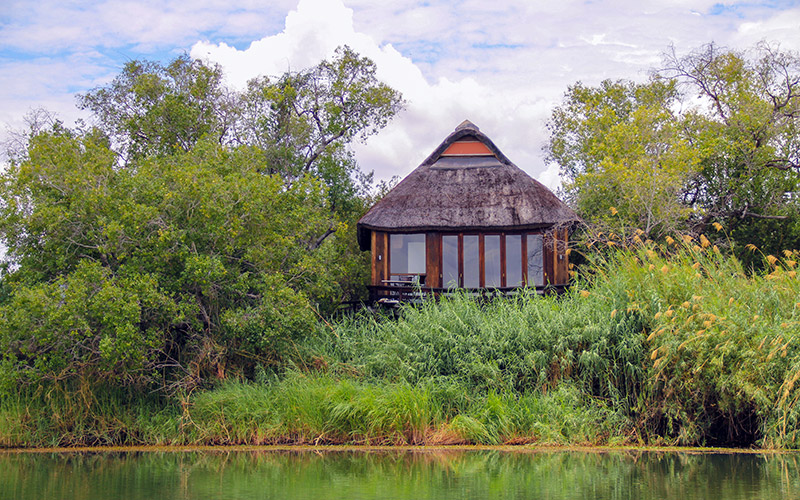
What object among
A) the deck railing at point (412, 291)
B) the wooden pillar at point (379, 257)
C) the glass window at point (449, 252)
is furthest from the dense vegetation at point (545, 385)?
the wooden pillar at point (379, 257)

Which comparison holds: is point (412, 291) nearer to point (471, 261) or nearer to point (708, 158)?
point (471, 261)

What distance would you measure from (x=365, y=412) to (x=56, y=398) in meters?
4.92

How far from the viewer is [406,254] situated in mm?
18000

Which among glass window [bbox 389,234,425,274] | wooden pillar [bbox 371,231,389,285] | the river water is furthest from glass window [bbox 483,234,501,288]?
the river water

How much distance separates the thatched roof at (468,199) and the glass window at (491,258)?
49 cm

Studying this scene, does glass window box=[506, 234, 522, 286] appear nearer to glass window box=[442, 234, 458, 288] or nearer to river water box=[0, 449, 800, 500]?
glass window box=[442, 234, 458, 288]

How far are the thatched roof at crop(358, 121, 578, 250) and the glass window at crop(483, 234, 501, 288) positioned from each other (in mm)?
485

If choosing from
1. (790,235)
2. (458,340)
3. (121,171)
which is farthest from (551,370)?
(790,235)

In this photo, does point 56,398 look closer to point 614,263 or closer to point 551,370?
point 551,370

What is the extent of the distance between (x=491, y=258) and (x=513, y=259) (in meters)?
0.49

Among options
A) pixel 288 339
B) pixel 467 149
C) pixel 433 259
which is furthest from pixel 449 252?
pixel 288 339

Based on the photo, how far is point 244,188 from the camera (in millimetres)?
13219

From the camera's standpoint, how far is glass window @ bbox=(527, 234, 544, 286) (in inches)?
688

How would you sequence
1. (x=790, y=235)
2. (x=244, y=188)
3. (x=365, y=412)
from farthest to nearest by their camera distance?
(x=790, y=235)
(x=244, y=188)
(x=365, y=412)
